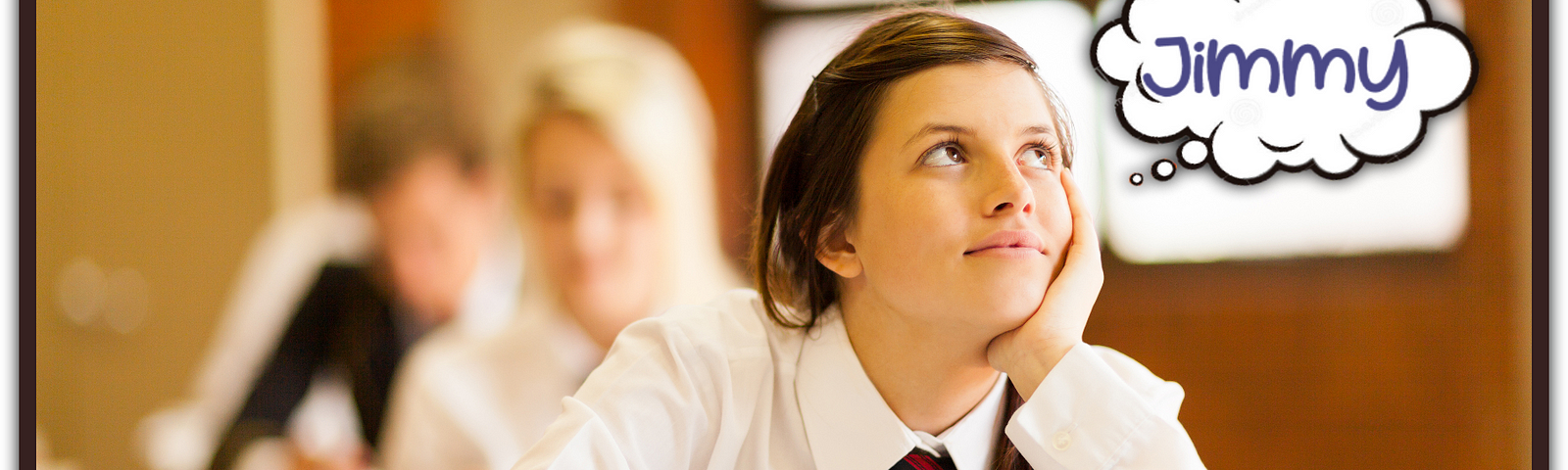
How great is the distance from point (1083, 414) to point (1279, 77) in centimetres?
32

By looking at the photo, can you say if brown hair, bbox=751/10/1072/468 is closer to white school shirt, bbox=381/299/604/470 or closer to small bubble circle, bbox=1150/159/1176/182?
small bubble circle, bbox=1150/159/1176/182

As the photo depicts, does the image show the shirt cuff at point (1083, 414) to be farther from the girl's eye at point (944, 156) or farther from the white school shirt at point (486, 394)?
the white school shirt at point (486, 394)

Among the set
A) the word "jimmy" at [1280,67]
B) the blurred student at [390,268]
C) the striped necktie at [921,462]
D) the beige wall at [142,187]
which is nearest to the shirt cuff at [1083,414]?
the striped necktie at [921,462]

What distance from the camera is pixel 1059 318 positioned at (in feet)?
2.24

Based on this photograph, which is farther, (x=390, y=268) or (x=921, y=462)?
(x=390, y=268)

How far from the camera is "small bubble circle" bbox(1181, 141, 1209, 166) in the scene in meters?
0.75

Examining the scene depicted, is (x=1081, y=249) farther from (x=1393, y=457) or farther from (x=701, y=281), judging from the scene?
(x=1393, y=457)

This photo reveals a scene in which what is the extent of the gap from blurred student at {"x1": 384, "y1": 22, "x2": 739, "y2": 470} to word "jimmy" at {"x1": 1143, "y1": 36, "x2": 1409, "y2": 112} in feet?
3.60

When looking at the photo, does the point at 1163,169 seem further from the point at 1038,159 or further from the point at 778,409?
the point at 778,409

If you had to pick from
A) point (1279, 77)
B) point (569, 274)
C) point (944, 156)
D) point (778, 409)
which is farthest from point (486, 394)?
point (1279, 77)

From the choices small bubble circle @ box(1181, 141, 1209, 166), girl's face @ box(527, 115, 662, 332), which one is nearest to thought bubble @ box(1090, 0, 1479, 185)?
small bubble circle @ box(1181, 141, 1209, 166)

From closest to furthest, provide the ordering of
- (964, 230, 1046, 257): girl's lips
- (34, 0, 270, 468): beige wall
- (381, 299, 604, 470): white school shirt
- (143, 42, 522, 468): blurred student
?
(964, 230, 1046, 257): girl's lips
(381, 299, 604, 470): white school shirt
(143, 42, 522, 468): blurred student
(34, 0, 270, 468): beige wall

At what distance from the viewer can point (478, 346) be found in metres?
1.70

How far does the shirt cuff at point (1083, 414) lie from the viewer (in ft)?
2.17
